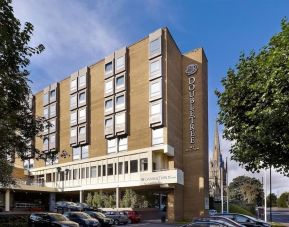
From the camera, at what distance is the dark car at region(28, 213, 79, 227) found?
101 feet

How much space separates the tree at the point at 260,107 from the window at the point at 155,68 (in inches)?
1341

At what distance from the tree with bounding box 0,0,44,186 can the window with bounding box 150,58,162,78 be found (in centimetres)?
4299

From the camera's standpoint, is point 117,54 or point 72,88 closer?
point 117,54

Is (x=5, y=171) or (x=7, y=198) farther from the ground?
(x=5, y=171)

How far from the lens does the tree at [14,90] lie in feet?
43.9

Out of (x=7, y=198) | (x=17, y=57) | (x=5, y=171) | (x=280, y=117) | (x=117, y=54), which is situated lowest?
(x=7, y=198)

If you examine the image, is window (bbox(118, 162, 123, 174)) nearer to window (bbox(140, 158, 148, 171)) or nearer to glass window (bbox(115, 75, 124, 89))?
window (bbox(140, 158, 148, 171))

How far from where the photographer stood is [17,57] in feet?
46.8

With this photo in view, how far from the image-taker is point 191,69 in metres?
64.0

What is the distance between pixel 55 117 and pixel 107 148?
1617 cm

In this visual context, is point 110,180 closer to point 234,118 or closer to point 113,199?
point 113,199

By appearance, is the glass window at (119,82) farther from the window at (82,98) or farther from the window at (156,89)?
the window at (82,98)

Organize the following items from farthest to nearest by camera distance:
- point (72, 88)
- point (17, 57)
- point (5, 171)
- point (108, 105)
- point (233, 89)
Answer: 1. point (72, 88)
2. point (108, 105)
3. point (5, 171)
4. point (233, 89)
5. point (17, 57)

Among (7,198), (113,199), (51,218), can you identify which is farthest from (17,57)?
(7,198)
